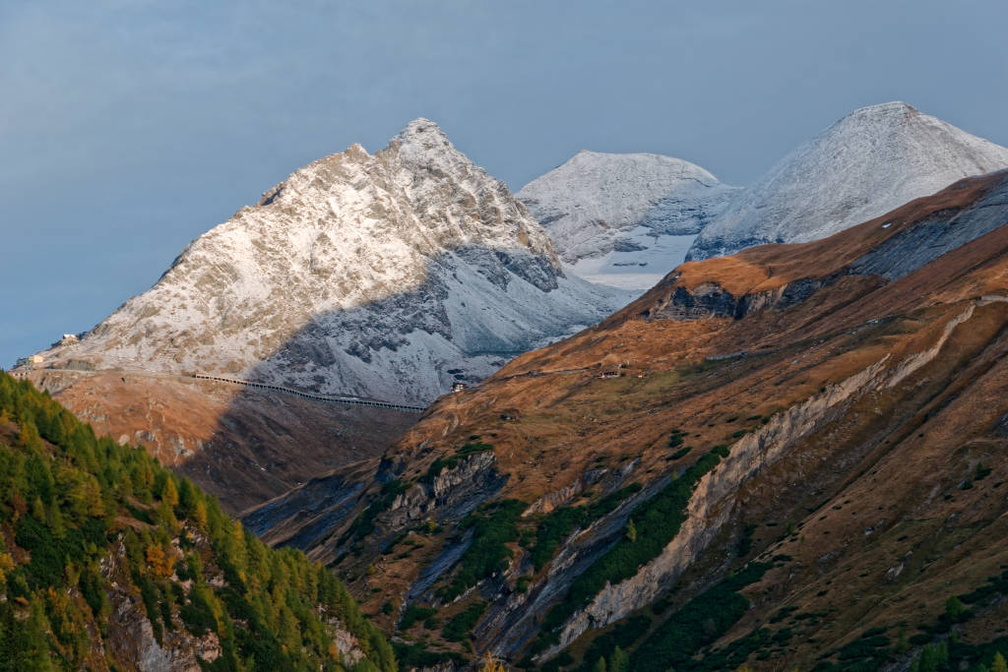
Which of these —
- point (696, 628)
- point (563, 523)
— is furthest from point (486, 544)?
point (696, 628)

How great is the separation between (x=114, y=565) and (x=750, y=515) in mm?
73772

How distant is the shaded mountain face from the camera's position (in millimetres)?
105375

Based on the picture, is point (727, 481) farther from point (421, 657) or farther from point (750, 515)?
point (421, 657)

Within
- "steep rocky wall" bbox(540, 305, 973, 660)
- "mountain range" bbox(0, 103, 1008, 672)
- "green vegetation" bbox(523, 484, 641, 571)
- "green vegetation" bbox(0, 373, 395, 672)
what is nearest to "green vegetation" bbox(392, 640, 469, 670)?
"mountain range" bbox(0, 103, 1008, 672)

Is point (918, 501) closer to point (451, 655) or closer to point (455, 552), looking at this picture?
point (451, 655)

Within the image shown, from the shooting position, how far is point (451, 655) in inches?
5153

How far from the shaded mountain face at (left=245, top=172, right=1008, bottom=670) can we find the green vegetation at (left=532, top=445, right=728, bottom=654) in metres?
0.28

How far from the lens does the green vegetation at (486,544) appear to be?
5763 inches

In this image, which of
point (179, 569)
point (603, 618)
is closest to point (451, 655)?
point (603, 618)

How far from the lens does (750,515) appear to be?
140 meters

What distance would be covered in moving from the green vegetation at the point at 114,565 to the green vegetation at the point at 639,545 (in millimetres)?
22235

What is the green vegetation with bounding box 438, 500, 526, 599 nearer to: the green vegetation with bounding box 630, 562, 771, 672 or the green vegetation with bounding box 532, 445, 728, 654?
the green vegetation with bounding box 532, 445, 728, 654

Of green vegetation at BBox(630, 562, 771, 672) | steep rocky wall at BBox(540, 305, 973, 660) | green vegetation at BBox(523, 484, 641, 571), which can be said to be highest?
green vegetation at BBox(523, 484, 641, 571)

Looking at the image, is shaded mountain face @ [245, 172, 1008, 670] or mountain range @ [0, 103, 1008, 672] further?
shaded mountain face @ [245, 172, 1008, 670]
